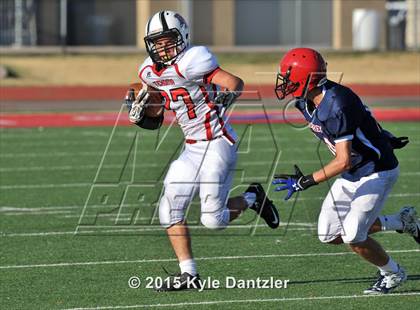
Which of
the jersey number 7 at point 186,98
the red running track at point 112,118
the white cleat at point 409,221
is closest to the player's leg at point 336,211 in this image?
the white cleat at point 409,221

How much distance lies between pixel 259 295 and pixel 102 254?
73.3 inches

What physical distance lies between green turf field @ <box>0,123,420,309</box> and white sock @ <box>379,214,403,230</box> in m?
0.40

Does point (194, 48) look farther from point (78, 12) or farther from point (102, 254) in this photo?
point (78, 12)

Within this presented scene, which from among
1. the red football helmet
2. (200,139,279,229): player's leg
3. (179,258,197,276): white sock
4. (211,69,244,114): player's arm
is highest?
the red football helmet

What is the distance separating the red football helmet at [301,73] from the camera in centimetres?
672

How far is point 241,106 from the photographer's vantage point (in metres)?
22.2

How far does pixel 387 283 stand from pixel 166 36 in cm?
217

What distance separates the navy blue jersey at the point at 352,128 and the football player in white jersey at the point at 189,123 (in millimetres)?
604

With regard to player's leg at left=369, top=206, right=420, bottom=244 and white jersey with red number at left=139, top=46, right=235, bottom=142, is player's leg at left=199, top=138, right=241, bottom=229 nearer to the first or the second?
white jersey with red number at left=139, top=46, right=235, bottom=142

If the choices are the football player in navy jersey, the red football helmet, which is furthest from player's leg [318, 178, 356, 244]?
the red football helmet

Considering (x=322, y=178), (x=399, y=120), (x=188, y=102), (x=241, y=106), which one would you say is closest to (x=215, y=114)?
(x=188, y=102)

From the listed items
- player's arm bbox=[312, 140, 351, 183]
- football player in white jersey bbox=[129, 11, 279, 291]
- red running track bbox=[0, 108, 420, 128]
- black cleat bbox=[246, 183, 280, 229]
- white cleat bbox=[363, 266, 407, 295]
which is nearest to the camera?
player's arm bbox=[312, 140, 351, 183]

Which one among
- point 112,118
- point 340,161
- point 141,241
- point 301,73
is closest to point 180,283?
point 340,161

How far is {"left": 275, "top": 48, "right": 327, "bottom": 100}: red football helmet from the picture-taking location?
672 cm
